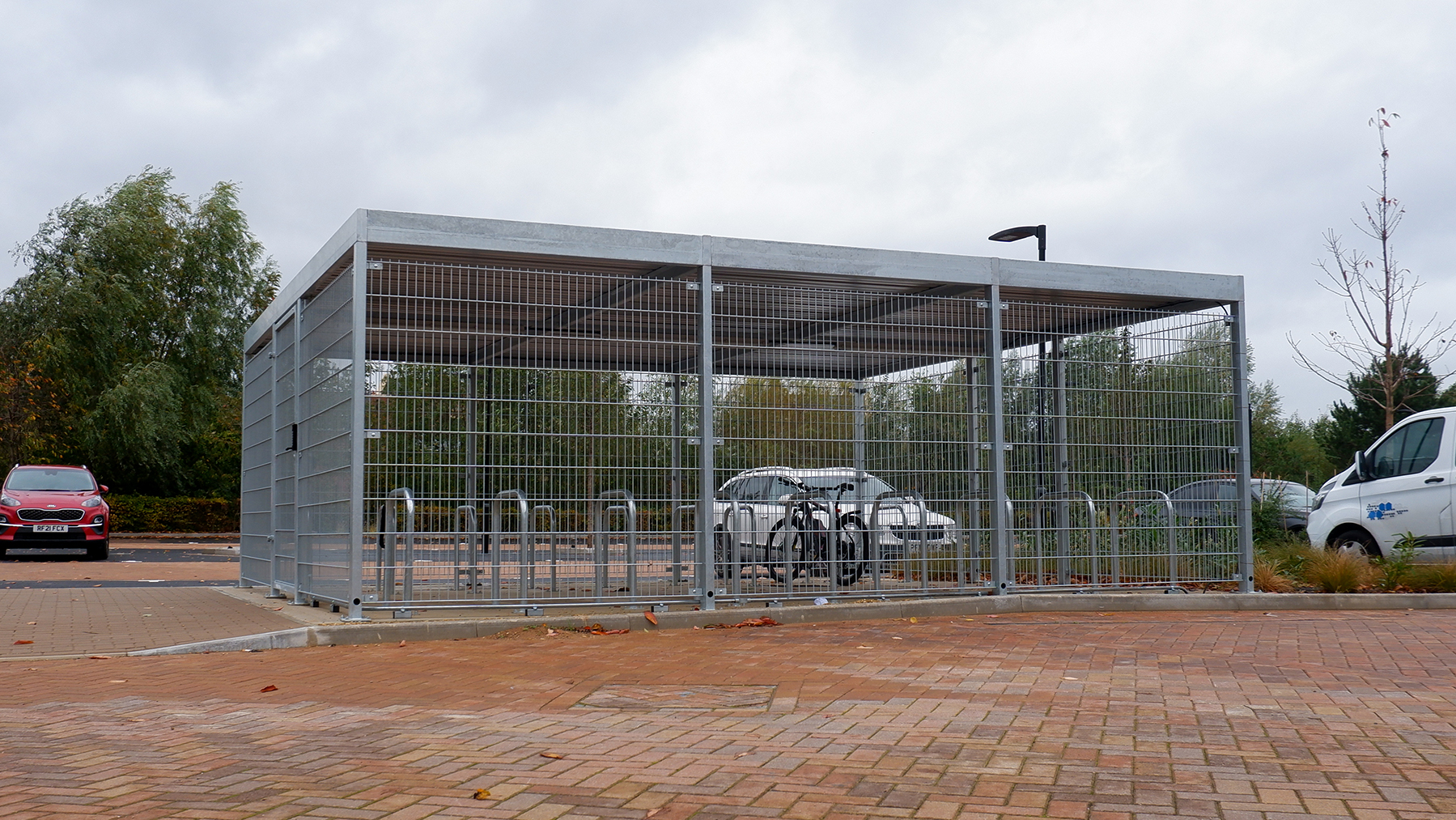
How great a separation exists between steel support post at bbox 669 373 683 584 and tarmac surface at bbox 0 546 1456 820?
31.7 inches

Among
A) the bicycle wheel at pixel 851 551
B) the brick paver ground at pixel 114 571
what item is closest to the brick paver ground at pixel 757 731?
the bicycle wheel at pixel 851 551

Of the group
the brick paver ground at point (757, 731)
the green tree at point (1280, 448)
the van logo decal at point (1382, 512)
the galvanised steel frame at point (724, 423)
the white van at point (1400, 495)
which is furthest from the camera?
the green tree at point (1280, 448)

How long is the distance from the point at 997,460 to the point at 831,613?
2.33m

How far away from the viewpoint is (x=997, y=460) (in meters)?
11.6

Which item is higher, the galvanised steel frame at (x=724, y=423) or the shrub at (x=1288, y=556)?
the galvanised steel frame at (x=724, y=423)

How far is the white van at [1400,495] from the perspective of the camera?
43.6 ft

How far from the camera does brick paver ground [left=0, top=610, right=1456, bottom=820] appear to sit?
14.4 ft

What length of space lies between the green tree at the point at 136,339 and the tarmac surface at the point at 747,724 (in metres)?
25.3

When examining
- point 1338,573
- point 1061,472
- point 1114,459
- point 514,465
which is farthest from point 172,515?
point 1338,573

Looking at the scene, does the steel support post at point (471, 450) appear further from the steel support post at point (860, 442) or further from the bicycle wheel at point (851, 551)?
the steel support post at point (860, 442)

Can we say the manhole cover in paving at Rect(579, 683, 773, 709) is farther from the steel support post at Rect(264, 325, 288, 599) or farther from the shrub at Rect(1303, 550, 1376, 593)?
the shrub at Rect(1303, 550, 1376, 593)

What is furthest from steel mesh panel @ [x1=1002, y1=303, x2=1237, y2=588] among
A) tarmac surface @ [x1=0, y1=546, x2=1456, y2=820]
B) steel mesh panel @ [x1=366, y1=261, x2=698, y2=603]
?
steel mesh panel @ [x1=366, y1=261, x2=698, y2=603]

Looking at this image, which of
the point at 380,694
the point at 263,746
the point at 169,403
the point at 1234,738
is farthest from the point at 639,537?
the point at 169,403

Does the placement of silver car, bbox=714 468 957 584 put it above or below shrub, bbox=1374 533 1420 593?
above
